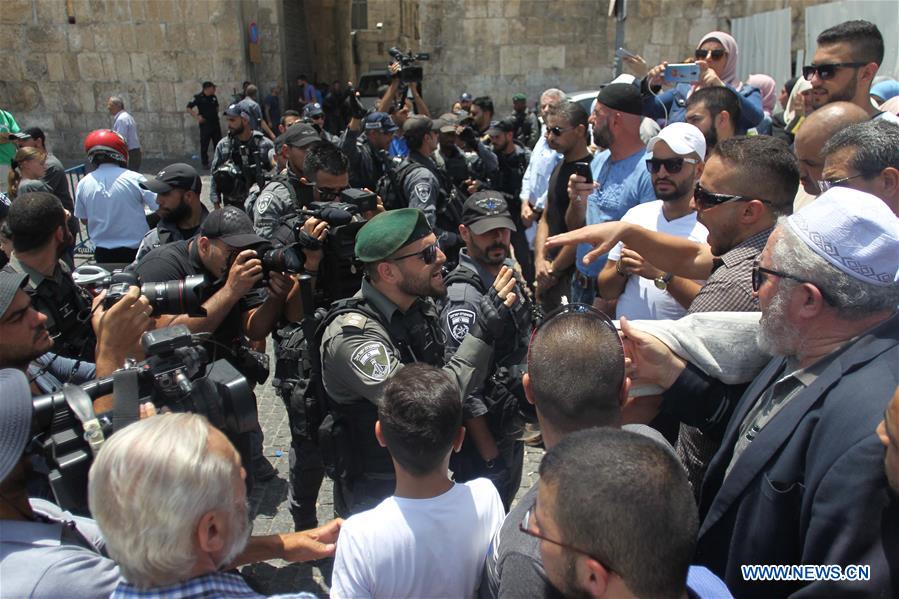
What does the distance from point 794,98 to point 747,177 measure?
4778 millimetres

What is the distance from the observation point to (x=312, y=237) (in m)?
3.32

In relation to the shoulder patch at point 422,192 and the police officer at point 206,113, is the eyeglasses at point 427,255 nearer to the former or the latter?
the shoulder patch at point 422,192

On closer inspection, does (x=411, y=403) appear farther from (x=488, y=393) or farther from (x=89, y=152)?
(x=89, y=152)

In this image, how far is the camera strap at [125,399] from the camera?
171cm

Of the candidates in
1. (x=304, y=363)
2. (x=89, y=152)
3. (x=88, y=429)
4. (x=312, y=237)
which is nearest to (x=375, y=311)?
(x=304, y=363)

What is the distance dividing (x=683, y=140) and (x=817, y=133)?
602 mm

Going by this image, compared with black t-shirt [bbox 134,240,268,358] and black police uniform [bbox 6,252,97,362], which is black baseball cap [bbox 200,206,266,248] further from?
black police uniform [bbox 6,252,97,362]

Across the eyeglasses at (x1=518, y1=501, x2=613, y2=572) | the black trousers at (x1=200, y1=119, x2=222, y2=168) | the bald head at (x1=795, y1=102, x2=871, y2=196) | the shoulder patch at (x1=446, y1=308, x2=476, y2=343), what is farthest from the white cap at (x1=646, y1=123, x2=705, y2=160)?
the black trousers at (x1=200, y1=119, x2=222, y2=168)

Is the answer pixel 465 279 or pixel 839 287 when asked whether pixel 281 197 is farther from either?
pixel 839 287

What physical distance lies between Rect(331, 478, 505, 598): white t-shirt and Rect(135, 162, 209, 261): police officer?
291cm

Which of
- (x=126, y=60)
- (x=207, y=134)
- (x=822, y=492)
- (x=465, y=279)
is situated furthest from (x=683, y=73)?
(x=126, y=60)

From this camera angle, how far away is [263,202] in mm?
4602

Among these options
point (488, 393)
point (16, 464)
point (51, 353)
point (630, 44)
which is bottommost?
point (488, 393)

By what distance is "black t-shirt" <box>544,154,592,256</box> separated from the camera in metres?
4.64
